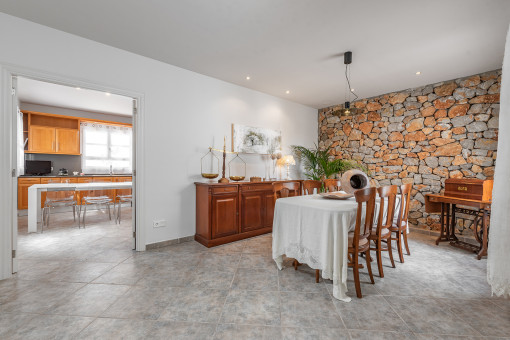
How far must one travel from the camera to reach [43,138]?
5570 millimetres

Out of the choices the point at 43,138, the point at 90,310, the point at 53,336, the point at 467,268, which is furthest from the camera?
the point at 43,138

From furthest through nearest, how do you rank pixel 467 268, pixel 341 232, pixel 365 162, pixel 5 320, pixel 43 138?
pixel 43 138, pixel 365 162, pixel 467 268, pixel 341 232, pixel 5 320

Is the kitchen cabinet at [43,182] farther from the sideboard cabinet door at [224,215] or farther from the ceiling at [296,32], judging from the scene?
the ceiling at [296,32]

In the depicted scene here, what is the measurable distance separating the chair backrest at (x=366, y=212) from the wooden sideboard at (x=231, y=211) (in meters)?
1.85

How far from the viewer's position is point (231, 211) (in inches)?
132

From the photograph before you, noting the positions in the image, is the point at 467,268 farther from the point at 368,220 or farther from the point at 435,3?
the point at 435,3

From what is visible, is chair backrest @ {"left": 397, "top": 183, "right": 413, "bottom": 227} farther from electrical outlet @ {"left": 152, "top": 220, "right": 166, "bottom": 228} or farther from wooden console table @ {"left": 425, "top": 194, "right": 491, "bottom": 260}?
electrical outlet @ {"left": 152, "top": 220, "right": 166, "bottom": 228}

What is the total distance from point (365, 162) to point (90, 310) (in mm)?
4840

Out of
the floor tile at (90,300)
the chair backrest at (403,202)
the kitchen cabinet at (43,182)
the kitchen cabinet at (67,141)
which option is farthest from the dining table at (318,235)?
the kitchen cabinet at (67,141)

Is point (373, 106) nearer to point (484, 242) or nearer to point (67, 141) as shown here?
point (484, 242)

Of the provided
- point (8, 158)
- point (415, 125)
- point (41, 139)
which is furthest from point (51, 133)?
point (415, 125)

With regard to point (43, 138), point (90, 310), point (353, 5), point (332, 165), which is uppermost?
point (353, 5)

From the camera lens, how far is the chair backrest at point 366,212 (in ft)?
6.07

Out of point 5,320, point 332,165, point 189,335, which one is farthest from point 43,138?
point 332,165
